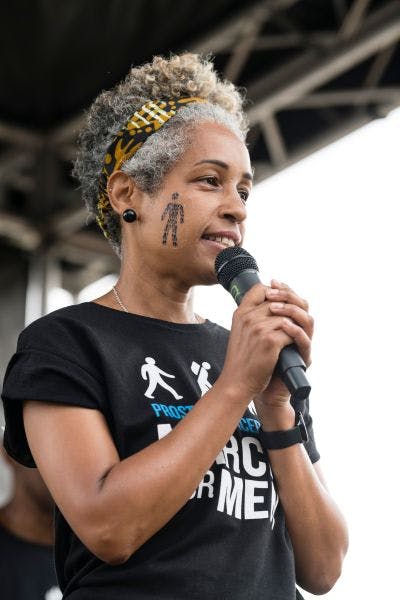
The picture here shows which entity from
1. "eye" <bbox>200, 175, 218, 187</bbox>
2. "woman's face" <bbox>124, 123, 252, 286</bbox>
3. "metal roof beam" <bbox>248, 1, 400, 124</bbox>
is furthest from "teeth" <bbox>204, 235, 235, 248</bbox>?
"metal roof beam" <bbox>248, 1, 400, 124</bbox>

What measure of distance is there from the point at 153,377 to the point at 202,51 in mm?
3840

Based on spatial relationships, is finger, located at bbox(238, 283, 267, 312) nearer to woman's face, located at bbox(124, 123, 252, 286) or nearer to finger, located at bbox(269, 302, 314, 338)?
finger, located at bbox(269, 302, 314, 338)

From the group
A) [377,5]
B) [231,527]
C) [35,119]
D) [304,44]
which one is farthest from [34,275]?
[231,527]

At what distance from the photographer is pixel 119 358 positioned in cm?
165

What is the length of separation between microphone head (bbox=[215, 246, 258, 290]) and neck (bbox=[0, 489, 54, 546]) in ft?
4.95

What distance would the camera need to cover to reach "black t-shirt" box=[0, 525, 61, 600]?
279 centimetres

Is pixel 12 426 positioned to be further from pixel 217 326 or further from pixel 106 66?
pixel 106 66

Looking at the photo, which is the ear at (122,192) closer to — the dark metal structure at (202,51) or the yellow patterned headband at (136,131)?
the yellow patterned headband at (136,131)

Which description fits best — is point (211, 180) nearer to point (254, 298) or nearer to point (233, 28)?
point (254, 298)

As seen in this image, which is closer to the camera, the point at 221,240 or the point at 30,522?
the point at 221,240

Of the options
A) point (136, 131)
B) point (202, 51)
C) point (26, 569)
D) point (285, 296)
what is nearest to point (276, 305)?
point (285, 296)

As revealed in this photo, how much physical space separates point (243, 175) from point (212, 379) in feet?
1.35

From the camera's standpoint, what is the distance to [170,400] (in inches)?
64.7

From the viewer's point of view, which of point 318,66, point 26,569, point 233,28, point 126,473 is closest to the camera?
point 126,473
